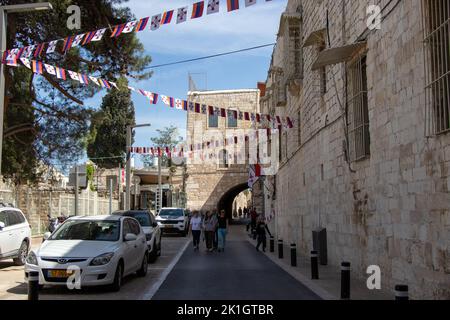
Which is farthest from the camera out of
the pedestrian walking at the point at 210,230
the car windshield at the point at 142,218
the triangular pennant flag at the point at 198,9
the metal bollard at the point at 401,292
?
the pedestrian walking at the point at 210,230

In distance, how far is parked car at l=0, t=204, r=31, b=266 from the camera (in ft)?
43.9

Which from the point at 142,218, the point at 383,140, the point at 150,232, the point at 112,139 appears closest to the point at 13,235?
the point at 150,232

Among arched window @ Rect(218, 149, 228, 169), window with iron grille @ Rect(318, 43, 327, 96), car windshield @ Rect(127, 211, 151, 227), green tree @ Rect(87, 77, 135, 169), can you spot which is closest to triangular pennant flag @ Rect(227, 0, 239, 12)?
window with iron grille @ Rect(318, 43, 327, 96)

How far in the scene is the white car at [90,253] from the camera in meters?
9.42

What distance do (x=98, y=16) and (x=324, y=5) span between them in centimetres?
697

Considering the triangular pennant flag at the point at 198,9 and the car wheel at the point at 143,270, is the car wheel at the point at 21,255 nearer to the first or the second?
the car wheel at the point at 143,270

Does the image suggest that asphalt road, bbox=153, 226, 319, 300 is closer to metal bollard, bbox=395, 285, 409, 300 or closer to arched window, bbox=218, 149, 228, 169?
metal bollard, bbox=395, 285, 409, 300

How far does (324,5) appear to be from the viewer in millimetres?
15289

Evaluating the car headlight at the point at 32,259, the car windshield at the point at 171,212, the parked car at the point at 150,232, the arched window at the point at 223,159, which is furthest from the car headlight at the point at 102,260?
the arched window at the point at 223,159

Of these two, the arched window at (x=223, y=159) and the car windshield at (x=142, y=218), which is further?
the arched window at (x=223, y=159)

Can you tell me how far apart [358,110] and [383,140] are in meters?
2.01

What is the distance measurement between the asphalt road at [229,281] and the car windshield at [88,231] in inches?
63.4
